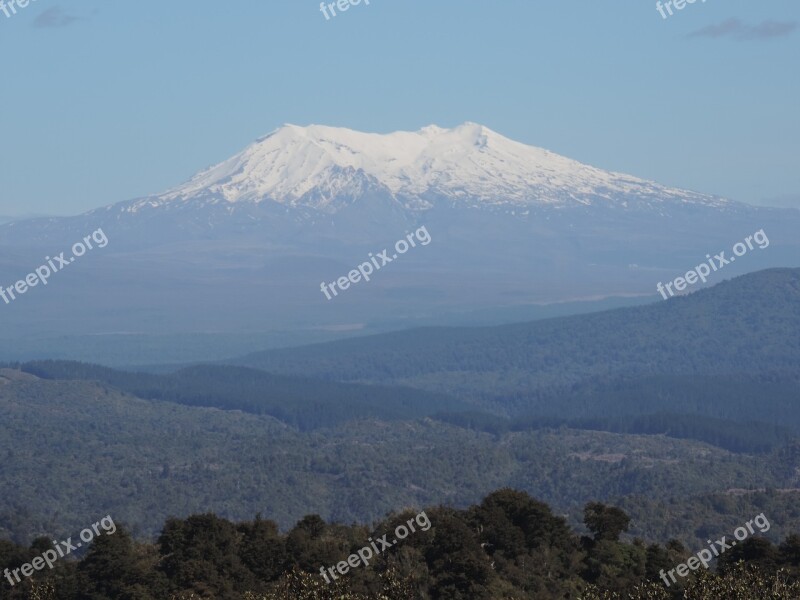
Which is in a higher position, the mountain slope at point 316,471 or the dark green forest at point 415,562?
the dark green forest at point 415,562

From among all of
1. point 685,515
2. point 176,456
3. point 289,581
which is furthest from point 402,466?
point 289,581

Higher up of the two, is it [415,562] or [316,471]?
[415,562]

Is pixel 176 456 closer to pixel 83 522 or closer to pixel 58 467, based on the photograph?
pixel 58 467

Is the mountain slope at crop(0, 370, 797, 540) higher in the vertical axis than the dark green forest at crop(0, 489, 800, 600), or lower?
lower

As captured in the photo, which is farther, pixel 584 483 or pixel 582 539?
pixel 584 483

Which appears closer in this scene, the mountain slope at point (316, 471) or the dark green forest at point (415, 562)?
the dark green forest at point (415, 562)

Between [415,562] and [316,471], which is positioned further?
[316,471]

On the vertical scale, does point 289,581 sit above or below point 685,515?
above

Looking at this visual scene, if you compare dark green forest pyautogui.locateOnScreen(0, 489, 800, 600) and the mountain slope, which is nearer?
dark green forest pyautogui.locateOnScreen(0, 489, 800, 600)
